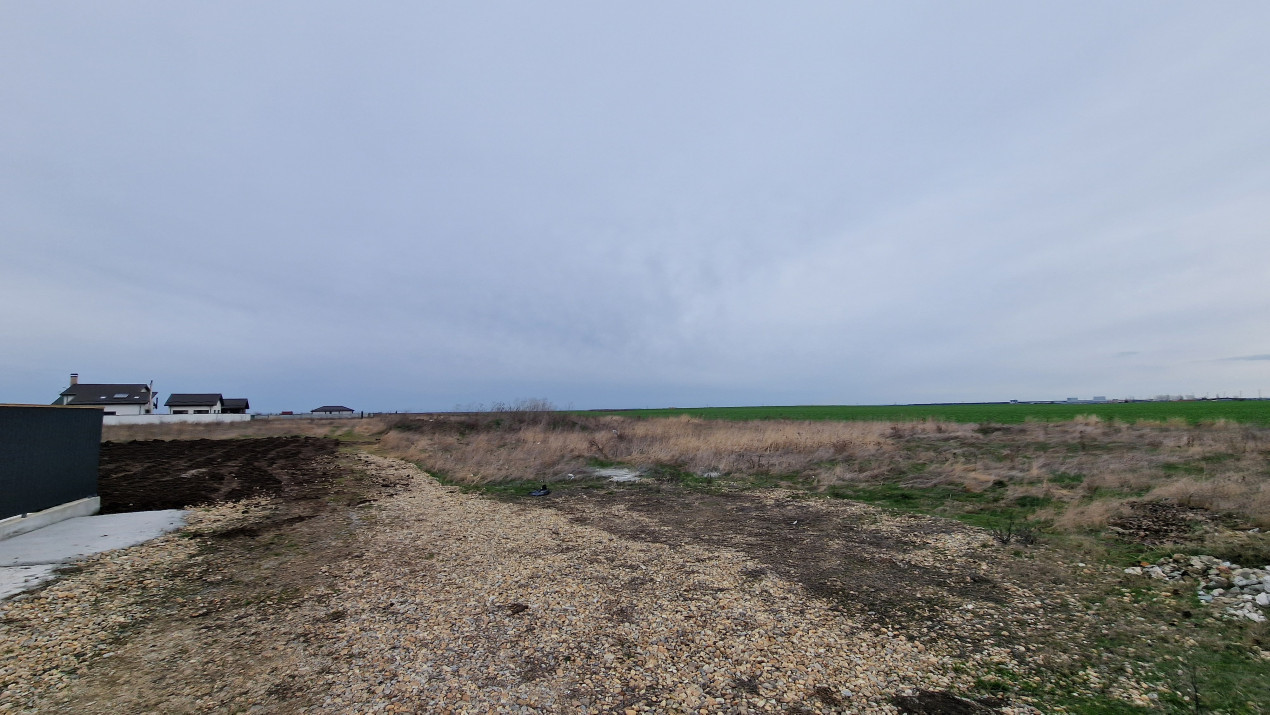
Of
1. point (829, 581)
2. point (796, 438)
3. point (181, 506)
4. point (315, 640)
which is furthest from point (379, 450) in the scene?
point (829, 581)

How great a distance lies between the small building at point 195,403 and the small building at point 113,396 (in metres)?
7.27

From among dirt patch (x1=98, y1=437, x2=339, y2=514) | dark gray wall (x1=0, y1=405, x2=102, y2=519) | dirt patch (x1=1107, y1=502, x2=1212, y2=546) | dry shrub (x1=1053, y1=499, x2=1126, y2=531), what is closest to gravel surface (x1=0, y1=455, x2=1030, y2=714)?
dry shrub (x1=1053, y1=499, x2=1126, y2=531)

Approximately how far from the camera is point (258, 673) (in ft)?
16.9

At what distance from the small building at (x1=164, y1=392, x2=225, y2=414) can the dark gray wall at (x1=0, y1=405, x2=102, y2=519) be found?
2757 inches

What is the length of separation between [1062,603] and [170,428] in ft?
189

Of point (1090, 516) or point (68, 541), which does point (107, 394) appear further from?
point (1090, 516)

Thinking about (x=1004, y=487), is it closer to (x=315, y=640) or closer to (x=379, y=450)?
(x=315, y=640)

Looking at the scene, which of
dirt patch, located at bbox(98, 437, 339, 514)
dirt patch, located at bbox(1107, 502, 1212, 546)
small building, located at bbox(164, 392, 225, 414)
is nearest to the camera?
dirt patch, located at bbox(1107, 502, 1212, 546)

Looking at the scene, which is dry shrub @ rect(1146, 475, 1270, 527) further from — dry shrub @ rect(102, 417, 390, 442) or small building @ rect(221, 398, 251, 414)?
small building @ rect(221, 398, 251, 414)

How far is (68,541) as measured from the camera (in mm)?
9711

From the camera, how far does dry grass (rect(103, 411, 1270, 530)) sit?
39.5 feet

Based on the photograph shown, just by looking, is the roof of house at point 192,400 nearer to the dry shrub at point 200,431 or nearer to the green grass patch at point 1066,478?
the dry shrub at point 200,431

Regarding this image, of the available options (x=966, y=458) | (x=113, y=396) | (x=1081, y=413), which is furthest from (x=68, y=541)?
(x=113, y=396)

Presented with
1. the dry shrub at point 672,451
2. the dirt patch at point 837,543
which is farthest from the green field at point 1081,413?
the dirt patch at point 837,543
